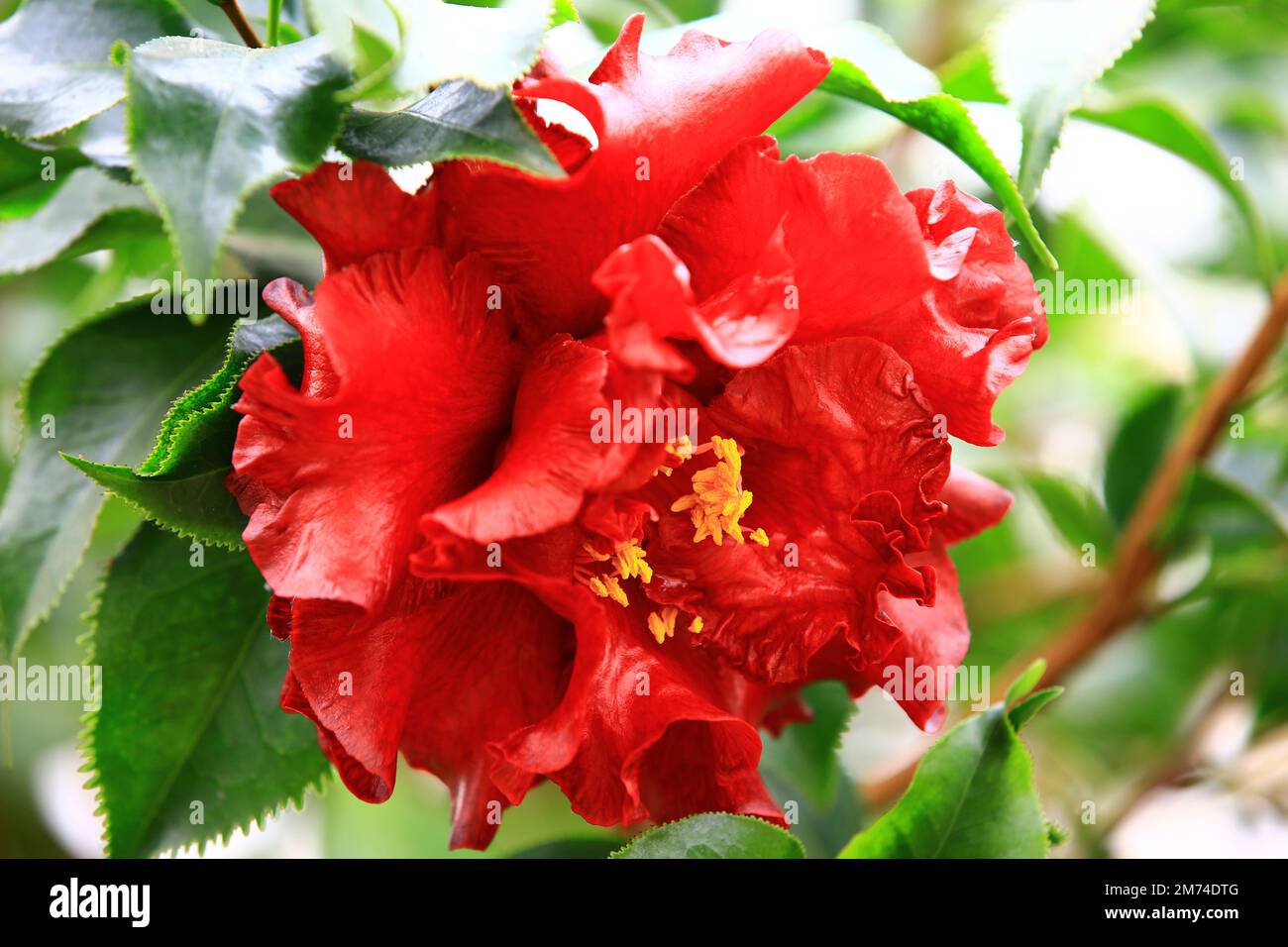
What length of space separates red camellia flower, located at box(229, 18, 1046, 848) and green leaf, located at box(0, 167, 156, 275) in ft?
0.92

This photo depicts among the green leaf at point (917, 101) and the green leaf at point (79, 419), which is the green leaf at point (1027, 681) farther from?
the green leaf at point (79, 419)

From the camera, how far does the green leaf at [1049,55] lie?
63 cm

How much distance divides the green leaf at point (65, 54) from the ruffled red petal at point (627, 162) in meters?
0.20

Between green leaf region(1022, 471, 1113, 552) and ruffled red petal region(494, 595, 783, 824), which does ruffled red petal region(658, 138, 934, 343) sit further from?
green leaf region(1022, 471, 1113, 552)

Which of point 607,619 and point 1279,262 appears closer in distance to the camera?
point 607,619

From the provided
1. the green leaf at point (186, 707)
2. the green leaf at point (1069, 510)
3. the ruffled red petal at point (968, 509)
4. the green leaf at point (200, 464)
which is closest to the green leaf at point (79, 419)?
the green leaf at point (186, 707)

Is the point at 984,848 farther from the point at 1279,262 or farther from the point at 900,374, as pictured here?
the point at 1279,262

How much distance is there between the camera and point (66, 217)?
798 mm

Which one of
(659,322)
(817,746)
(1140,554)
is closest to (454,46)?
(659,322)

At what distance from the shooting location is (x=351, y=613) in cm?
54

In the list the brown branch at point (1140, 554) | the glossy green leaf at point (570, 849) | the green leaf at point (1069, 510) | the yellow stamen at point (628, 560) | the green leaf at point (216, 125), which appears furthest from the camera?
the green leaf at point (1069, 510)

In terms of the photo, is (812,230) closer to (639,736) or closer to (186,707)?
(639,736)
